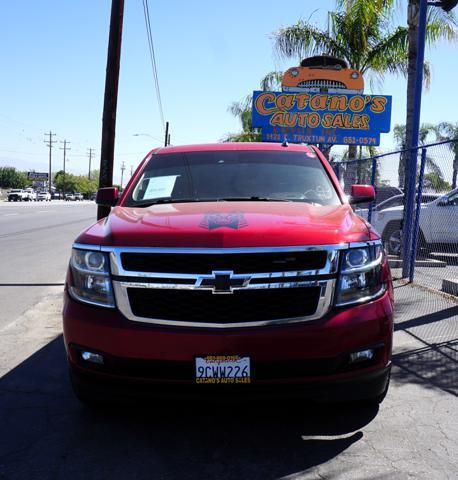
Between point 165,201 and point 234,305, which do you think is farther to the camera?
point 165,201

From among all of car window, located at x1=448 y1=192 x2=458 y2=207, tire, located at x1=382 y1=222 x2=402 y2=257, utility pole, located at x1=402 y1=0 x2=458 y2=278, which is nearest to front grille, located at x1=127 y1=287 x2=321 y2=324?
utility pole, located at x1=402 y1=0 x2=458 y2=278

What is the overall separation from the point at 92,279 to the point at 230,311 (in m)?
0.88

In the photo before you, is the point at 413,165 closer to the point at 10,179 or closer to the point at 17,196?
the point at 17,196

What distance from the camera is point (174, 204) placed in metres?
4.34

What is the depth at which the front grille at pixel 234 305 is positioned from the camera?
317cm

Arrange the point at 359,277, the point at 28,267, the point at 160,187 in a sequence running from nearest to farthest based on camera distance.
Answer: the point at 359,277 → the point at 160,187 → the point at 28,267

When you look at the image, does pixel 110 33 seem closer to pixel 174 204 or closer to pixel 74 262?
pixel 174 204

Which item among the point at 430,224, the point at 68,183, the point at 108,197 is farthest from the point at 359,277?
the point at 68,183

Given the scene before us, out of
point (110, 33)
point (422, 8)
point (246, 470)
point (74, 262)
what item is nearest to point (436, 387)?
point (246, 470)

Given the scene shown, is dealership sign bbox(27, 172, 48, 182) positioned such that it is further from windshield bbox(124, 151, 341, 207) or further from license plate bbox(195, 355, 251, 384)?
license plate bbox(195, 355, 251, 384)

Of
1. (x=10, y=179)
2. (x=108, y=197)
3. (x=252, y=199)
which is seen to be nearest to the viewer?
(x=252, y=199)

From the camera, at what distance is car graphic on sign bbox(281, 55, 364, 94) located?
17219 millimetres

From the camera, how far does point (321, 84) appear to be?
1736cm

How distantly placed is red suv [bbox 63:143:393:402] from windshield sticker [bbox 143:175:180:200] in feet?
4.02
